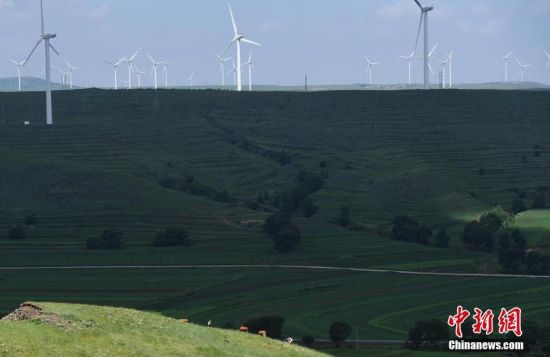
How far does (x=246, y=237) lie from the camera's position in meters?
142

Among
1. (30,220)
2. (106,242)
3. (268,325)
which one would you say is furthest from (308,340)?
(30,220)

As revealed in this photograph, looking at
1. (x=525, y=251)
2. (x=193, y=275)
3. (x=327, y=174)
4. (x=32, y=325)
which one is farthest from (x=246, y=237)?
(x=32, y=325)

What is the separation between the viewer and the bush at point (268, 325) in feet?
303

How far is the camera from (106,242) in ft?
456

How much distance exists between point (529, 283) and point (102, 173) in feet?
253

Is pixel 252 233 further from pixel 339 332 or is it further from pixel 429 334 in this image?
pixel 429 334

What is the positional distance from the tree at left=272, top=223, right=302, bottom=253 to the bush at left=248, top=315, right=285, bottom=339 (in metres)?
39.4

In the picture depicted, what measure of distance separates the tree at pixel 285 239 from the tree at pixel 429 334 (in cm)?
4788

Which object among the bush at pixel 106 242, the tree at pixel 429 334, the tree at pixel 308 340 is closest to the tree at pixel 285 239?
the bush at pixel 106 242

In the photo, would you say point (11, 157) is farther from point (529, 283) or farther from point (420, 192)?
point (529, 283)

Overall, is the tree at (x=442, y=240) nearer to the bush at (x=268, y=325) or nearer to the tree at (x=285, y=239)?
the tree at (x=285, y=239)

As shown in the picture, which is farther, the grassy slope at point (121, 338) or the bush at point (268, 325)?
the bush at point (268, 325)

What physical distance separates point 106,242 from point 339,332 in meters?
54.6

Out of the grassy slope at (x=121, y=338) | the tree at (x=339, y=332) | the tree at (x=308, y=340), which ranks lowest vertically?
the tree at (x=308, y=340)
